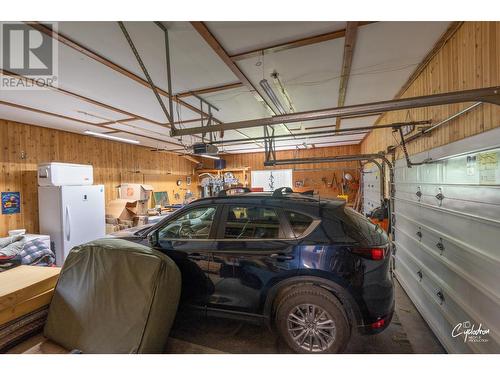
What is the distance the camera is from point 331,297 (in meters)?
2.00

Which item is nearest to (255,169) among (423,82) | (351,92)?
(351,92)

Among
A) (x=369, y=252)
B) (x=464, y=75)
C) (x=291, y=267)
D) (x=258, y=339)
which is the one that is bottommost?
(x=258, y=339)

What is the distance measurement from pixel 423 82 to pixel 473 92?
1.53 m

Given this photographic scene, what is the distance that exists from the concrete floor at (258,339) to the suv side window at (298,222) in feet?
3.83

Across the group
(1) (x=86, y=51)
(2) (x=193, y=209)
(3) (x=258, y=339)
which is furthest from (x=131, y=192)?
(3) (x=258, y=339)

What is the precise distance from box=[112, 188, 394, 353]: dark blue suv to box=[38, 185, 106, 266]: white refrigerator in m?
3.06

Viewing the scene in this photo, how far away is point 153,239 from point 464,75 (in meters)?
3.41

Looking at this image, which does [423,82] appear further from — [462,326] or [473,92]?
[462,326]

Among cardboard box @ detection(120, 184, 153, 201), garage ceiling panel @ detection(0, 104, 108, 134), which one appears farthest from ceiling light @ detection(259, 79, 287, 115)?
cardboard box @ detection(120, 184, 153, 201)

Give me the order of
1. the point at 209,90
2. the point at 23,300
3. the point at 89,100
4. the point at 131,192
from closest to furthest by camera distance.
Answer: the point at 23,300 < the point at 209,90 < the point at 89,100 < the point at 131,192

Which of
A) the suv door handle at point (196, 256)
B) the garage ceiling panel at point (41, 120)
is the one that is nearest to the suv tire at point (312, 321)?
the suv door handle at point (196, 256)

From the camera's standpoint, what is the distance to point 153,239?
2590mm

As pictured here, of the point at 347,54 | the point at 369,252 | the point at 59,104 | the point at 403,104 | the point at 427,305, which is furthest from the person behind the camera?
the point at 59,104

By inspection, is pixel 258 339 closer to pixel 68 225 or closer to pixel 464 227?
pixel 464 227
